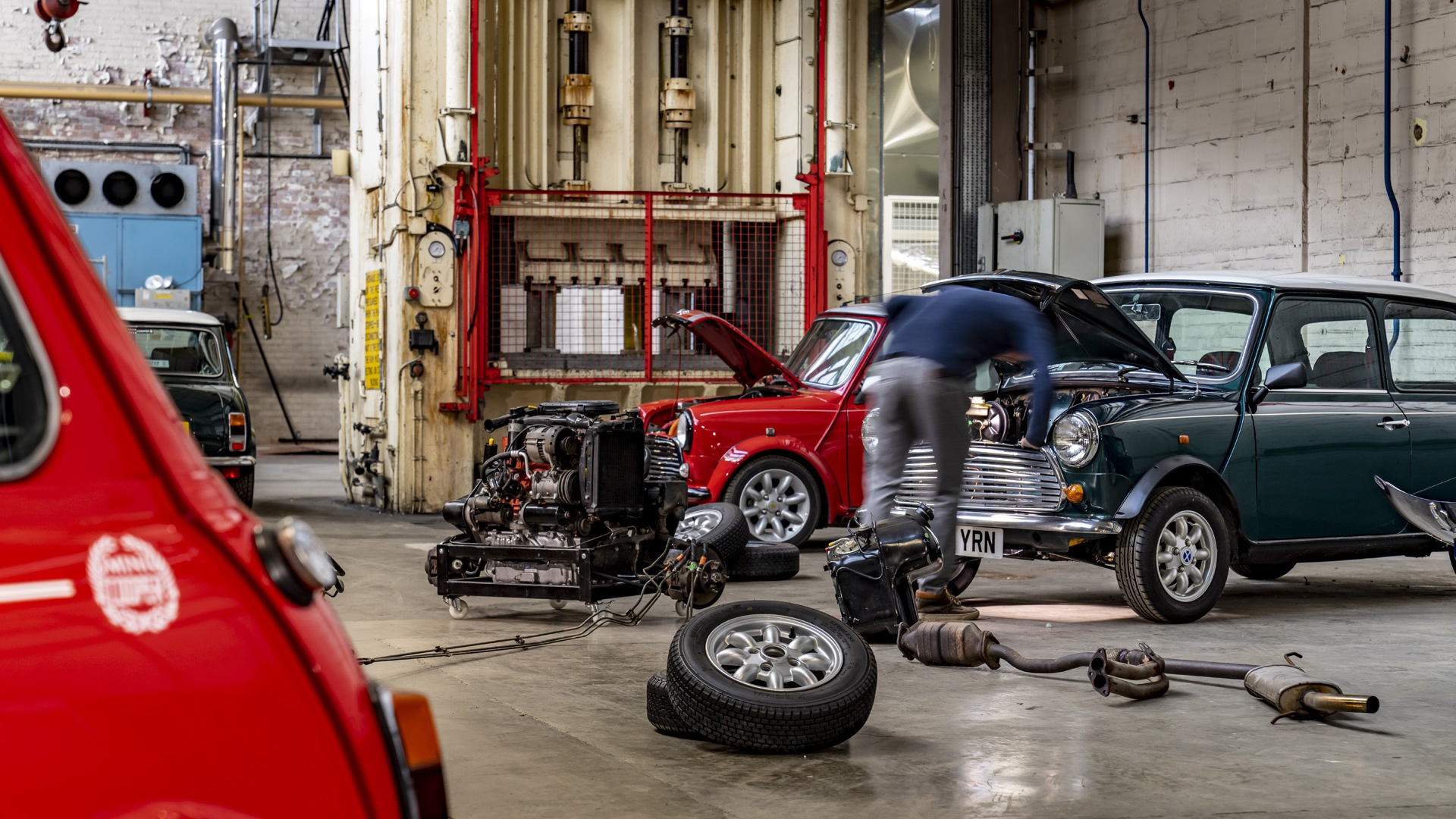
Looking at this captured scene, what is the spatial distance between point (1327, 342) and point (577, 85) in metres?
7.45

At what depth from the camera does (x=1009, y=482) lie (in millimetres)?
6742

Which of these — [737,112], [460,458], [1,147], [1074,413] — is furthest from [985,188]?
[1,147]

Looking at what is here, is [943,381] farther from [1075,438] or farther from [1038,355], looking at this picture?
[1075,438]

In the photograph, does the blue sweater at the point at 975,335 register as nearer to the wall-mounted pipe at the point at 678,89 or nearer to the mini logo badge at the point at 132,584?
the mini logo badge at the point at 132,584

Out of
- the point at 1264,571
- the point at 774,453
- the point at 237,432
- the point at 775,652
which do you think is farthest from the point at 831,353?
the point at 775,652

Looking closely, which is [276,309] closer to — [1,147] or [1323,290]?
[1323,290]

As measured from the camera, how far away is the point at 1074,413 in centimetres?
671

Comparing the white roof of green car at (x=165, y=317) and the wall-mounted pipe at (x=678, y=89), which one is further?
the wall-mounted pipe at (x=678, y=89)

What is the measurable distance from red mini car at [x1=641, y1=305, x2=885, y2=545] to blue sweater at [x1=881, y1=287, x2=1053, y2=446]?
3183 mm

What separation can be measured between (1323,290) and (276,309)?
1790 centimetres

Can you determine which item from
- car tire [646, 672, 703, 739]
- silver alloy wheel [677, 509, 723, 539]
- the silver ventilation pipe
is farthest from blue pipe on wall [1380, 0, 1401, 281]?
the silver ventilation pipe

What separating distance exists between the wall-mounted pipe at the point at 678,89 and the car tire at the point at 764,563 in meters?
5.77

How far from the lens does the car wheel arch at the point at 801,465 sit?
368 inches

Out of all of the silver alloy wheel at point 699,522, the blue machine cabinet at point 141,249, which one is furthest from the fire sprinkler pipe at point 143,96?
the silver alloy wheel at point 699,522
